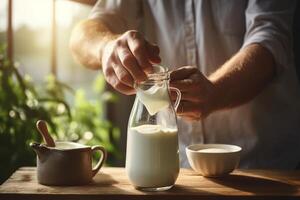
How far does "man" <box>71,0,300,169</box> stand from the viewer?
152 cm

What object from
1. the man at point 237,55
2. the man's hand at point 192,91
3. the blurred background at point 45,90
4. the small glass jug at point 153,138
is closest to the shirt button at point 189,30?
the man at point 237,55

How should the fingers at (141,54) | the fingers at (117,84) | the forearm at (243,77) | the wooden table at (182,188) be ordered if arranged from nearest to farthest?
the wooden table at (182,188)
the fingers at (141,54)
the fingers at (117,84)
the forearm at (243,77)

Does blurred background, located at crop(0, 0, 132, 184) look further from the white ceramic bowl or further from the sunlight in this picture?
the white ceramic bowl

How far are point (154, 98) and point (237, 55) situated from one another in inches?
19.7

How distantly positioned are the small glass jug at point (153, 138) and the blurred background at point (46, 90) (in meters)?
0.95

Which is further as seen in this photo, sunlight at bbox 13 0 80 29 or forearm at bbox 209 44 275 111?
sunlight at bbox 13 0 80 29

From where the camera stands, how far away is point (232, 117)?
1659 millimetres

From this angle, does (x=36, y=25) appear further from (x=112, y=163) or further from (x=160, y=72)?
(x=160, y=72)

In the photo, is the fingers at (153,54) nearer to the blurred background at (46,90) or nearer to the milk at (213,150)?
the milk at (213,150)

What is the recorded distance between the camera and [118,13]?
5.99 feet

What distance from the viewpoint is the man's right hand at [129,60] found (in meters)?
1.12

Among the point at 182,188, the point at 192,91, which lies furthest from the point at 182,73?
the point at 182,188

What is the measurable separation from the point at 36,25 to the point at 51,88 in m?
0.62

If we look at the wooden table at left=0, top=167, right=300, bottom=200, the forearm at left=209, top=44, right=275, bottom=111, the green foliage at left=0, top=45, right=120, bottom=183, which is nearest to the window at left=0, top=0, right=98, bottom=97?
the green foliage at left=0, top=45, right=120, bottom=183
